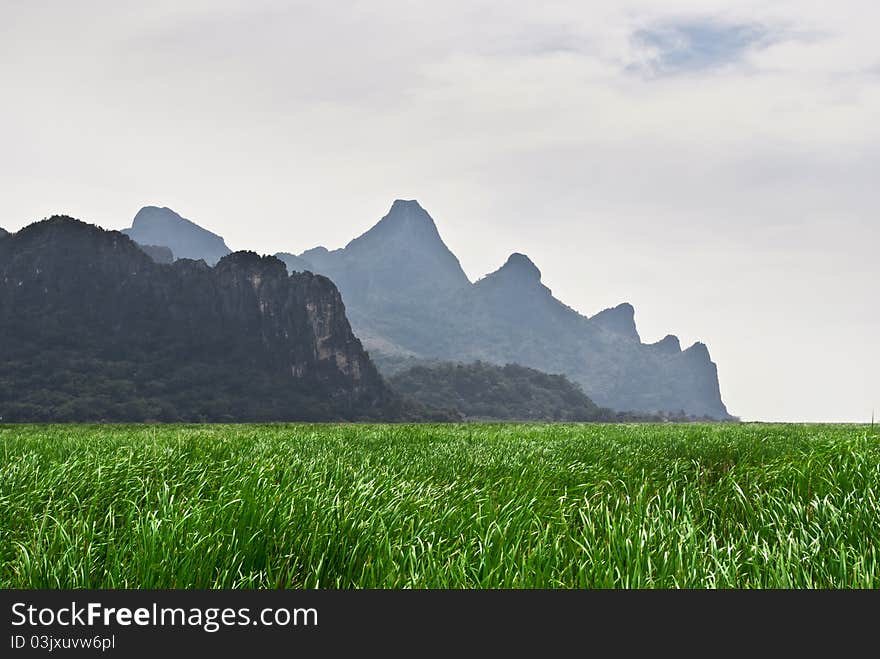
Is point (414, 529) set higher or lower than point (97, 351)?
lower

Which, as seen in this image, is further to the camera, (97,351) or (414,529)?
(97,351)

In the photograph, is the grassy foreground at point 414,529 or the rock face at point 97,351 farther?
the rock face at point 97,351

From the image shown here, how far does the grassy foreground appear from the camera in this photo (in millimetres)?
3320

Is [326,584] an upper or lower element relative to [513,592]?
lower

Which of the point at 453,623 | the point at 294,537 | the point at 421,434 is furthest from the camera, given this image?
the point at 421,434

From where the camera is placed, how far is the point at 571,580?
3381mm

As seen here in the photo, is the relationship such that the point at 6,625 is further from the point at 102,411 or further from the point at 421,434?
the point at 102,411

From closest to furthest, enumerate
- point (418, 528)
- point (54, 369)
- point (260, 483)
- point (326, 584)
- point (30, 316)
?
point (326, 584)
point (418, 528)
point (260, 483)
point (54, 369)
point (30, 316)

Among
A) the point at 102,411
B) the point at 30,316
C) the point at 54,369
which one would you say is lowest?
the point at 102,411

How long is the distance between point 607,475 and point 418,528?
4.17m

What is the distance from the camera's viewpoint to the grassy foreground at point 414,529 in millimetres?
3320

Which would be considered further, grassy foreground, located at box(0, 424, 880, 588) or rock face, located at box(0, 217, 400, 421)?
rock face, located at box(0, 217, 400, 421)

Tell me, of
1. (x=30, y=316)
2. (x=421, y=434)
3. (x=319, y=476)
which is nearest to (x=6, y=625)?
(x=319, y=476)

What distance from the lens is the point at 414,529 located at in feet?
14.8
